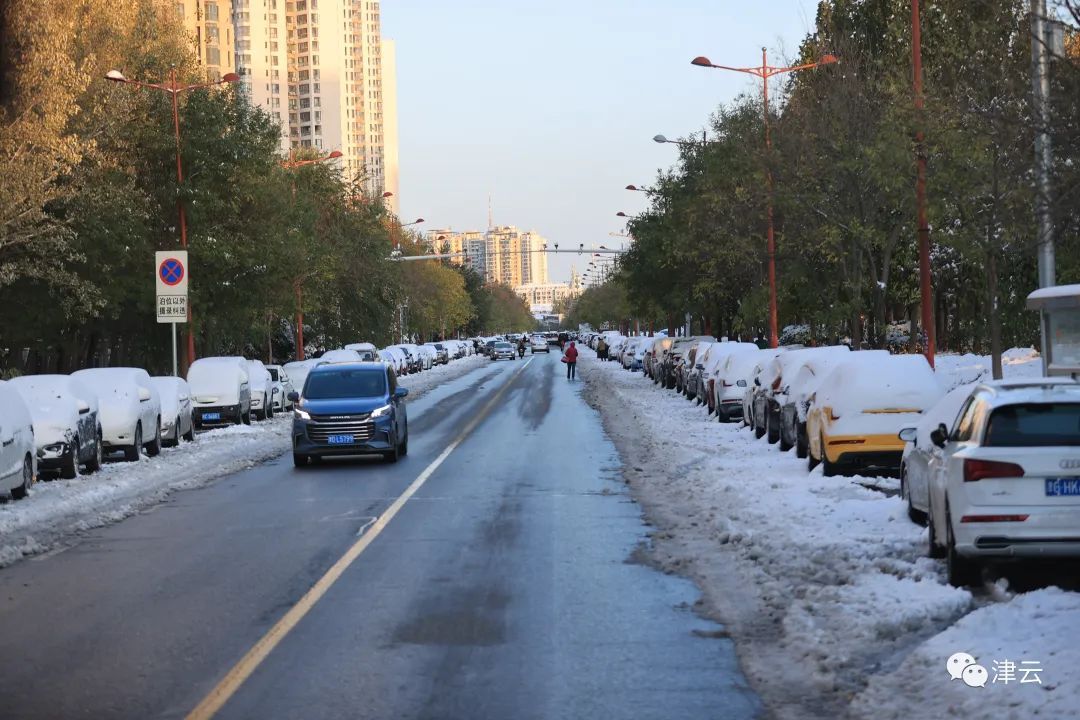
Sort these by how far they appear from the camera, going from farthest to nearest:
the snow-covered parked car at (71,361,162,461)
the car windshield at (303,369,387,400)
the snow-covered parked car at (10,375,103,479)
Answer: the snow-covered parked car at (71,361,162,461) < the car windshield at (303,369,387,400) < the snow-covered parked car at (10,375,103,479)

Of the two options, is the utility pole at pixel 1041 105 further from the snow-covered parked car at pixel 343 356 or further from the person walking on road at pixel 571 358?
the person walking on road at pixel 571 358

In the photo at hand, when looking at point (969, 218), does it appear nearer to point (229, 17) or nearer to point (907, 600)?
point (907, 600)

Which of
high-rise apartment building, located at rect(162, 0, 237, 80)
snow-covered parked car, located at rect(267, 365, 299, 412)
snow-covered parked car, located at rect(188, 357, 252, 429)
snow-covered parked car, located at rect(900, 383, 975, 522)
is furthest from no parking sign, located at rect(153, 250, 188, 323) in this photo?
high-rise apartment building, located at rect(162, 0, 237, 80)

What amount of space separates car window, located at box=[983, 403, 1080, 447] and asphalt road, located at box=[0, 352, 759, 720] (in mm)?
2532

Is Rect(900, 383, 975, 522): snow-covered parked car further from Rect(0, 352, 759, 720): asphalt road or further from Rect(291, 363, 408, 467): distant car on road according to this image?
Rect(291, 363, 408, 467): distant car on road

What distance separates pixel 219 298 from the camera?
48.5 metres

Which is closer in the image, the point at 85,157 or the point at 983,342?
the point at 85,157

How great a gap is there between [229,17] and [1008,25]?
18912cm

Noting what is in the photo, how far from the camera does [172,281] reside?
34906 millimetres

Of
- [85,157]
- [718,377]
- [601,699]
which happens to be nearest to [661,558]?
[601,699]

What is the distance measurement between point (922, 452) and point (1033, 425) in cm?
294

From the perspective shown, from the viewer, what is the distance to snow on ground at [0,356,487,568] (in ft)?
53.6

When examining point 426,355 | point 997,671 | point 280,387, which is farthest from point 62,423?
point 426,355

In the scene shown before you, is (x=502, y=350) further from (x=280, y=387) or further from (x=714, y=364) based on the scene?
(x=714, y=364)
